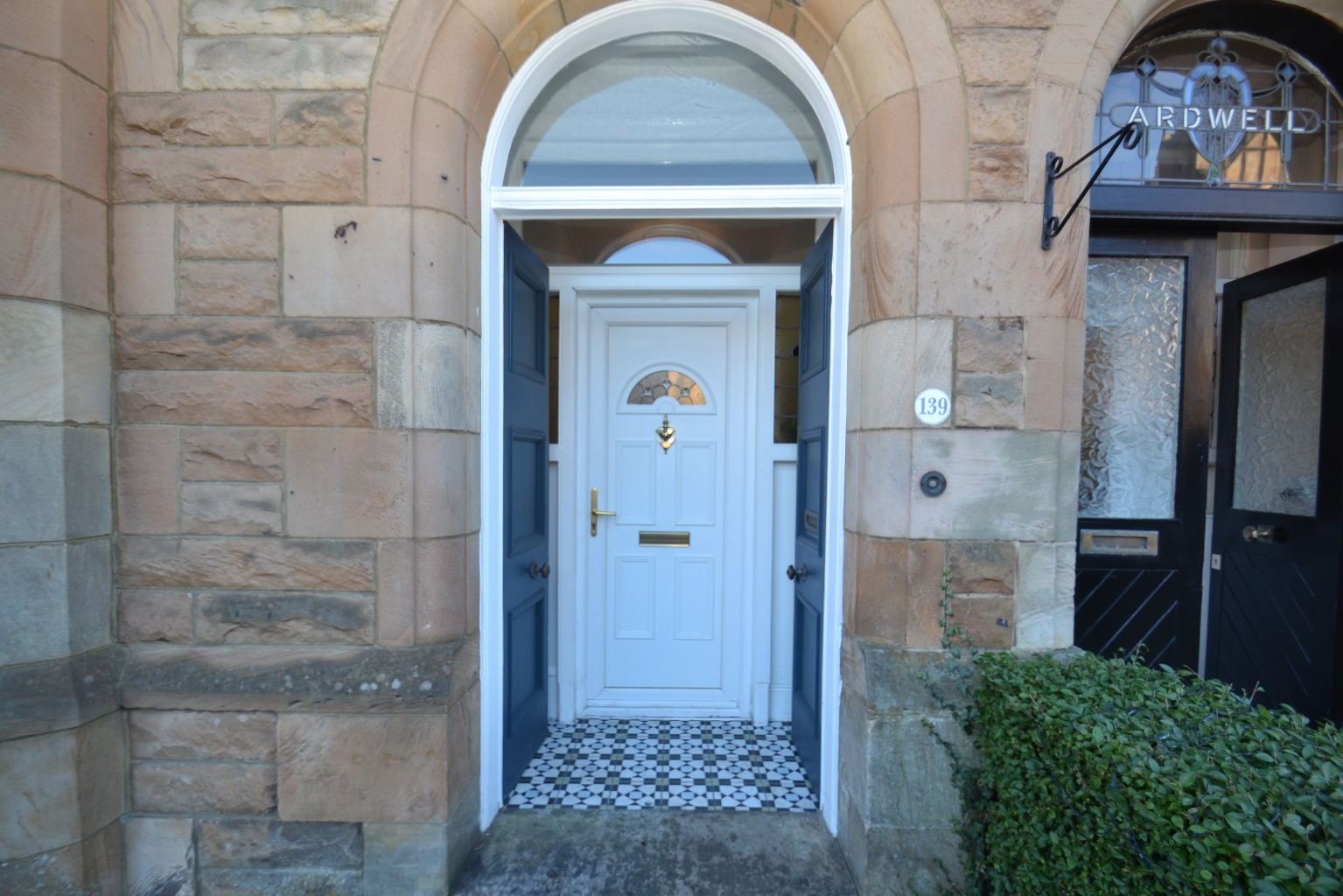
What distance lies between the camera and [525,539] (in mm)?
2611

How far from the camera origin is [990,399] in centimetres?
194

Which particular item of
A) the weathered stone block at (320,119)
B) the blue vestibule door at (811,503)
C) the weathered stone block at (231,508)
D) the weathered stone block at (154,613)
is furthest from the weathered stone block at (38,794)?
the blue vestibule door at (811,503)

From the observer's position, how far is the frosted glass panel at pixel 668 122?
232cm

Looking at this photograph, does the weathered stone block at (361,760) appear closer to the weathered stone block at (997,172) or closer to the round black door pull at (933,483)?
the round black door pull at (933,483)

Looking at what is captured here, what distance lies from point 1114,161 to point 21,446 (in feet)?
13.5

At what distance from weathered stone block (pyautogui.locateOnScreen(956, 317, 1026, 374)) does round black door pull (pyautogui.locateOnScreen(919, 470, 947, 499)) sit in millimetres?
377

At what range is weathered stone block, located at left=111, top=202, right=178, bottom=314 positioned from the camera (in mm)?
1926

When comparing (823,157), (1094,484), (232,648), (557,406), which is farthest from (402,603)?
(1094,484)

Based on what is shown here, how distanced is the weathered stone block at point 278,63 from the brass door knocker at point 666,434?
196 centimetres

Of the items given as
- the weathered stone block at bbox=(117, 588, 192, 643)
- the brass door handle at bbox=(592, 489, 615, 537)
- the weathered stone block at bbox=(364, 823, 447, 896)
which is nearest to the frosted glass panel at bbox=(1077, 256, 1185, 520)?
the brass door handle at bbox=(592, 489, 615, 537)

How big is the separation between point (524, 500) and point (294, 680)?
1.08 m

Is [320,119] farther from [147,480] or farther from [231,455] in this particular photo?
[147,480]

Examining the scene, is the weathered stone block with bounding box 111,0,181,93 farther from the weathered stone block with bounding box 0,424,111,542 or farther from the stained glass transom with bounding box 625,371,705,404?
the stained glass transom with bounding box 625,371,705,404

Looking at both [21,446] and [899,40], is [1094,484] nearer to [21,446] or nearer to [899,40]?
[899,40]
